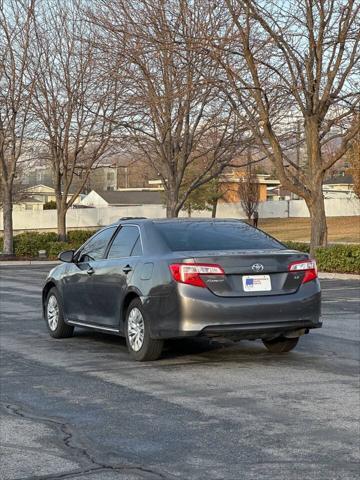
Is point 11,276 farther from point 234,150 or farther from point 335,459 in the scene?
point 335,459

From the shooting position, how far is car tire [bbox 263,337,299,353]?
10.1m

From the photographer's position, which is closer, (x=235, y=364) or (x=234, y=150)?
(x=235, y=364)

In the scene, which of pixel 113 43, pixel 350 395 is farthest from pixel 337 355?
pixel 113 43

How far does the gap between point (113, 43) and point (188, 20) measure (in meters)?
2.66

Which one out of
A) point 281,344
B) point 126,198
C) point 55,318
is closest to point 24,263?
point 55,318

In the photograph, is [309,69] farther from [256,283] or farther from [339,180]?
[339,180]

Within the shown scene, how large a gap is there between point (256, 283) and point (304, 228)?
59.4 m

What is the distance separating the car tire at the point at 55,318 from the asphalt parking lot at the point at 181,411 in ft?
0.97

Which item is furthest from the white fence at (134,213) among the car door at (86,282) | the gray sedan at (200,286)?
the gray sedan at (200,286)

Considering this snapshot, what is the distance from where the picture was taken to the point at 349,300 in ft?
56.7

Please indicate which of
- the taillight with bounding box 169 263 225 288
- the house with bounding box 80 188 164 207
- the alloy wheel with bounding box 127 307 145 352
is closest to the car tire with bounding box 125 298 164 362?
the alloy wheel with bounding box 127 307 145 352

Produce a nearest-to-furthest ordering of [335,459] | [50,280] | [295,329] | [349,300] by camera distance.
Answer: [335,459] < [295,329] < [50,280] < [349,300]

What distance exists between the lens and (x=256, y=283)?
9.09m

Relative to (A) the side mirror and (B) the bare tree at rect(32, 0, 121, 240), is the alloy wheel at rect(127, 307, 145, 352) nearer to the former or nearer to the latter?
(A) the side mirror
